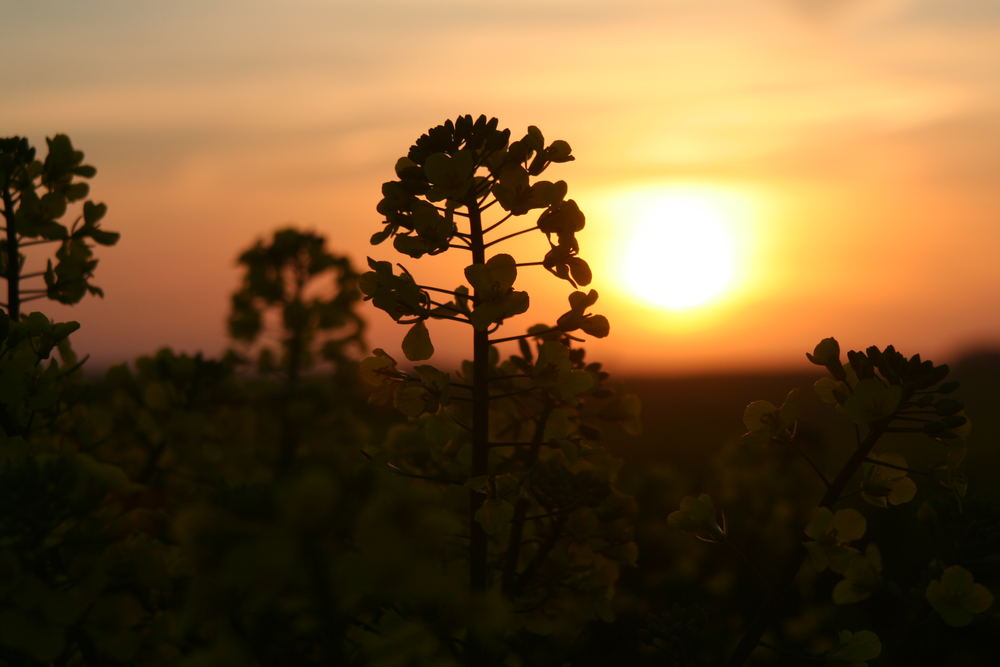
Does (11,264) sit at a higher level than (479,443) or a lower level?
higher

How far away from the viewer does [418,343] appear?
9.68 ft

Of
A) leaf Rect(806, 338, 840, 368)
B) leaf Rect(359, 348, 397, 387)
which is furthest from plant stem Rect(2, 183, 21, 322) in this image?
leaf Rect(806, 338, 840, 368)

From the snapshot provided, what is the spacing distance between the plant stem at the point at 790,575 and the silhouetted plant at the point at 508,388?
711 millimetres

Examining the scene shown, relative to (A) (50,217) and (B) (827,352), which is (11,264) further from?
(B) (827,352)

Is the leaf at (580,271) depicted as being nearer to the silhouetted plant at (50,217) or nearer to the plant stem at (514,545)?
the plant stem at (514,545)

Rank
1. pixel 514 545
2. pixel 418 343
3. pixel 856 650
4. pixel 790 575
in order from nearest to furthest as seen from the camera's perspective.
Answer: pixel 790 575 → pixel 856 650 → pixel 418 343 → pixel 514 545

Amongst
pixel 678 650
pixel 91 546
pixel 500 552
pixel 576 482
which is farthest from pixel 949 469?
pixel 91 546

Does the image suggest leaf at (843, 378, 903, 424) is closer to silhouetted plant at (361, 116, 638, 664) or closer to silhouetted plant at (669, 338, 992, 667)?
silhouetted plant at (669, 338, 992, 667)

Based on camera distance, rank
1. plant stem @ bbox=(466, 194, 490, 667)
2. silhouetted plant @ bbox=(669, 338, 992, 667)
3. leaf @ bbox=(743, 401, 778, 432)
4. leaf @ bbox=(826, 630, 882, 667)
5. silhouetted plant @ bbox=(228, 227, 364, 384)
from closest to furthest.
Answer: silhouetted plant @ bbox=(669, 338, 992, 667) → leaf @ bbox=(826, 630, 882, 667) → plant stem @ bbox=(466, 194, 490, 667) → leaf @ bbox=(743, 401, 778, 432) → silhouetted plant @ bbox=(228, 227, 364, 384)

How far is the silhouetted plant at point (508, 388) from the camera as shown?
284cm

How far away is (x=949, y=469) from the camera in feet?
8.63

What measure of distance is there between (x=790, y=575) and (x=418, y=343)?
1.37 meters

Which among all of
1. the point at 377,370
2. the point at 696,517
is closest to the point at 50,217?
the point at 377,370

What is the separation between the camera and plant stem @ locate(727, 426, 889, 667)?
8.29 feet
